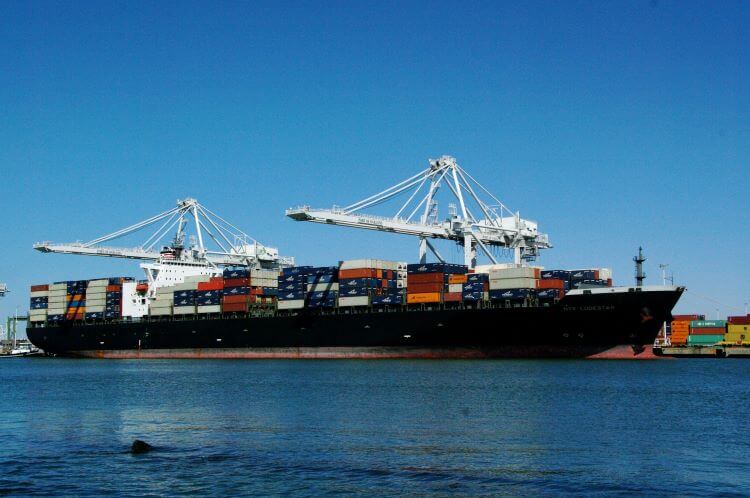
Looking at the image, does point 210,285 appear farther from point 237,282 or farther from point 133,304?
point 133,304

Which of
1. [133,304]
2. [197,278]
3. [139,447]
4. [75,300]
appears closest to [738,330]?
[197,278]

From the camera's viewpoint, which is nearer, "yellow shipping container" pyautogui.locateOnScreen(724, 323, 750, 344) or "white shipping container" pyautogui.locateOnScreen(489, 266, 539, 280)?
"white shipping container" pyautogui.locateOnScreen(489, 266, 539, 280)

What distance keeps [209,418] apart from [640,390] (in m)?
18.7

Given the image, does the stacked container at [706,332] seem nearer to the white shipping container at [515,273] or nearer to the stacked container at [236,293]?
the white shipping container at [515,273]

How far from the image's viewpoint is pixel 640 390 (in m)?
37.3

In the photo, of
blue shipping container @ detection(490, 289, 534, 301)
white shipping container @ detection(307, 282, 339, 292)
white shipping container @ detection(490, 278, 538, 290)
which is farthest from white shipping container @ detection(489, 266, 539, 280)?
white shipping container @ detection(307, 282, 339, 292)

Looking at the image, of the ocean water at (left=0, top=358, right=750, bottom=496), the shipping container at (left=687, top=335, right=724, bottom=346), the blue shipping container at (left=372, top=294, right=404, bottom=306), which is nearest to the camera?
the ocean water at (left=0, top=358, right=750, bottom=496)

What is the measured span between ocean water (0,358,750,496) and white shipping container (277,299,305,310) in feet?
77.2

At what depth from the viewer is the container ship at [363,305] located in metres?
56.4

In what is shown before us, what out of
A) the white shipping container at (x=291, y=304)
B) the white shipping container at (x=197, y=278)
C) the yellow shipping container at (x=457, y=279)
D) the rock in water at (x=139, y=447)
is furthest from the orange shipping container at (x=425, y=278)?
the rock in water at (x=139, y=447)

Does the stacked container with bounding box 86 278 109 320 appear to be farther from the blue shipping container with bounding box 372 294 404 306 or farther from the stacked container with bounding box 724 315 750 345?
the stacked container with bounding box 724 315 750 345

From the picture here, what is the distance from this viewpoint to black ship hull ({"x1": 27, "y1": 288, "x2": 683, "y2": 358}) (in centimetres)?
5528

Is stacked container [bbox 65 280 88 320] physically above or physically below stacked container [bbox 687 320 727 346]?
above

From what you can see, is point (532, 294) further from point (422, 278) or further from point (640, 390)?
point (640, 390)
